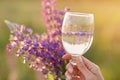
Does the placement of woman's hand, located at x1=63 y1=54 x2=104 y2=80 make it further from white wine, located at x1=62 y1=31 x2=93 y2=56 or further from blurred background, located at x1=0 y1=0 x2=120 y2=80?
blurred background, located at x1=0 y1=0 x2=120 y2=80

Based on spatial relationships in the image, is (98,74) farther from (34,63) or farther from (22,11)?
(22,11)

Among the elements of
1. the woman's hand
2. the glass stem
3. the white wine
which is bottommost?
the woman's hand

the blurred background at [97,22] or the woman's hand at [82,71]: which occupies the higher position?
the woman's hand at [82,71]

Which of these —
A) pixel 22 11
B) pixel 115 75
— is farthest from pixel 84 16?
pixel 22 11

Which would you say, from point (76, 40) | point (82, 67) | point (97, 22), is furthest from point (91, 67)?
point (97, 22)

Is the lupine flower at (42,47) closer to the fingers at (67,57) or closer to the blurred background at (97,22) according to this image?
the fingers at (67,57)

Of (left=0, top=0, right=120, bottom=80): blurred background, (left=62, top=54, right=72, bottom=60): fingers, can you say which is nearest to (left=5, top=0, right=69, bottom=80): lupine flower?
(left=62, top=54, right=72, bottom=60): fingers

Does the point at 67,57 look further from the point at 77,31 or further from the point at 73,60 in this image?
the point at 77,31

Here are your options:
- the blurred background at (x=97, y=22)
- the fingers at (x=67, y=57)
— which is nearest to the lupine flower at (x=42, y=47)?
the fingers at (x=67, y=57)
